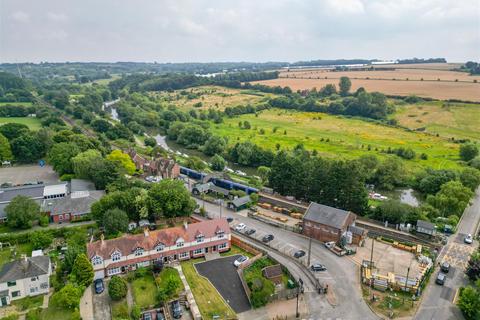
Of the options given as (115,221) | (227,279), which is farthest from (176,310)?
(115,221)

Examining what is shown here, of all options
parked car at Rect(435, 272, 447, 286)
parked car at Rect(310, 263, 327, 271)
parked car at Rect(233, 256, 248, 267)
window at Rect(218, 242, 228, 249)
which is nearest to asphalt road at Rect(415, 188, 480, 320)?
parked car at Rect(435, 272, 447, 286)

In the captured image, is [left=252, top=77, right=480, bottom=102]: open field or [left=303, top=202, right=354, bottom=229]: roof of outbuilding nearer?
[left=303, top=202, right=354, bottom=229]: roof of outbuilding

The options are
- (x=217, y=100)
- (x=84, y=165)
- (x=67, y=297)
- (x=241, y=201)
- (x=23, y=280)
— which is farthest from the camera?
(x=217, y=100)

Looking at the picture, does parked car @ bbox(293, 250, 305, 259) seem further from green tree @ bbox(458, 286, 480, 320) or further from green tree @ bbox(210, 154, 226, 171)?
green tree @ bbox(210, 154, 226, 171)

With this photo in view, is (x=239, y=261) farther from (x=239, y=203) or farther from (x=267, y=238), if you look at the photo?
(x=239, y=203)

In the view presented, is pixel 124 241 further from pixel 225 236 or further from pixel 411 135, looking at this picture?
pixel 411 135

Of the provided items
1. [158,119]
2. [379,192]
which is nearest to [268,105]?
[158,119]

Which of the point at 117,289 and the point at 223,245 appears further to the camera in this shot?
the point at 223,245

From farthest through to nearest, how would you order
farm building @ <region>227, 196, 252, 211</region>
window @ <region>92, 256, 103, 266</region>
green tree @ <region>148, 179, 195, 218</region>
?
farm building @ <region>227, 196, 252, 211</region> → green tree @ <region>148, 179, 195, 218</region> → window @ <region>92, 256, 103, 266</region>
